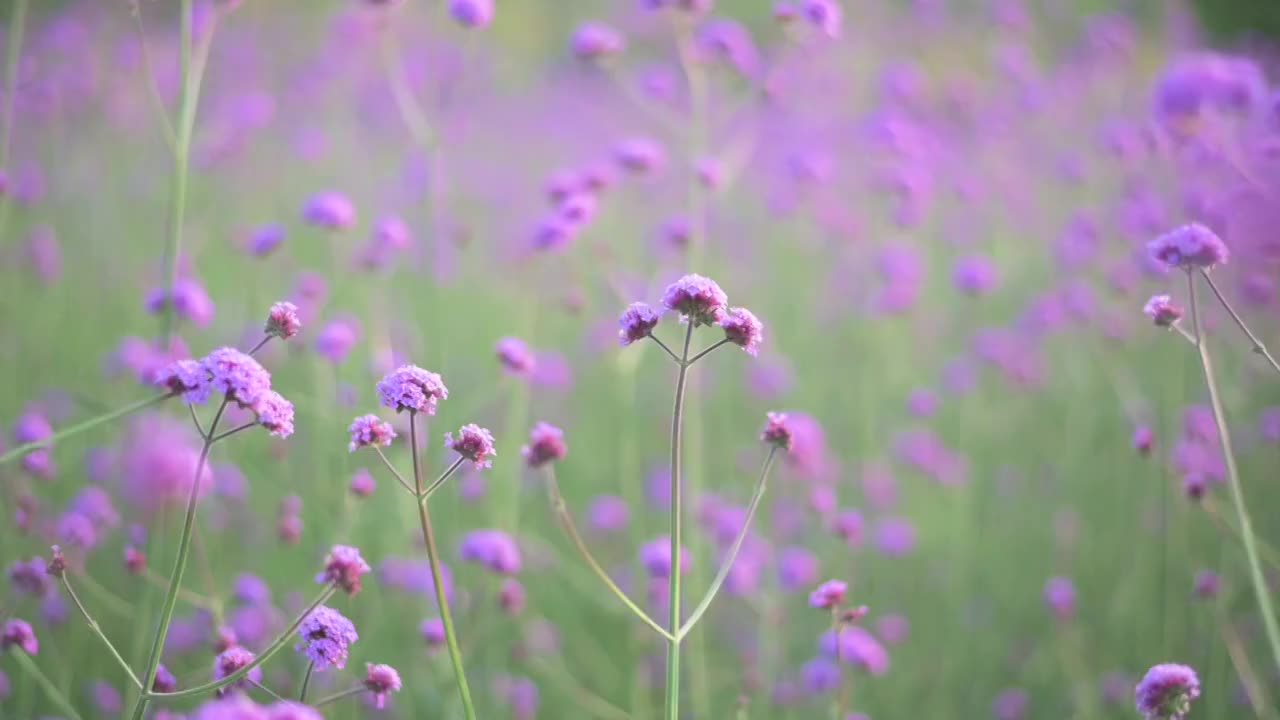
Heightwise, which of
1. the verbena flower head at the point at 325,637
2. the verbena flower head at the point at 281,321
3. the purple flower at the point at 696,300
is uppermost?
the verbena flower head at the point at 281,321

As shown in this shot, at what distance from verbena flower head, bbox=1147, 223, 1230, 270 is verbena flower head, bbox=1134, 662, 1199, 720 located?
819mm

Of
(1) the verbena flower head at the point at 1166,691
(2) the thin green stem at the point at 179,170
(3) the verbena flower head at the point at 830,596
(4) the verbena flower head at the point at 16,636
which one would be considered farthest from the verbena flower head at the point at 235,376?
(1) the verbena flower head at the point at 1166,691

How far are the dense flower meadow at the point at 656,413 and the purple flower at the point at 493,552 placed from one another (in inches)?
0.6

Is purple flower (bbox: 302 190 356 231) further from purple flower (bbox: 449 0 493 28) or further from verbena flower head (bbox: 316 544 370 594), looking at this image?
verbena flower head (bbox: 316 544 370 594)

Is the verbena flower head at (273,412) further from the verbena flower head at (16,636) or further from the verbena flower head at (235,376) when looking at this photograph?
the verbena flower head at (16,636)

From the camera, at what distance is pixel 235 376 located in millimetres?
1560

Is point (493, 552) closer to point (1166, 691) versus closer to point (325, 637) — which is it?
point (325, 637)

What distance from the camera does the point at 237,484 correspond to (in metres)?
3.50

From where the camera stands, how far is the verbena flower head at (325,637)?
1.67 m

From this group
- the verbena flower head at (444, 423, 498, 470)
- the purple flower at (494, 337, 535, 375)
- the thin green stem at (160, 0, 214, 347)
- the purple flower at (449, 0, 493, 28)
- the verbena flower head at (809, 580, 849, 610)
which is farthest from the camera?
the purple flower at (449, 0, 493, 28)

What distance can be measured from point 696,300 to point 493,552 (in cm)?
109

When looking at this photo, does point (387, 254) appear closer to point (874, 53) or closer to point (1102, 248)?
point (1102, 248)

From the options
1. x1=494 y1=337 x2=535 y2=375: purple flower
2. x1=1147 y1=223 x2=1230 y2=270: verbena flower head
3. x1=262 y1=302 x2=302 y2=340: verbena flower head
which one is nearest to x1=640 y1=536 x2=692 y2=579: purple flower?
x1=494 y1=337 x2=535 y2=375: purple flower

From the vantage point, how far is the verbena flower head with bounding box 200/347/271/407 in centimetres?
156
